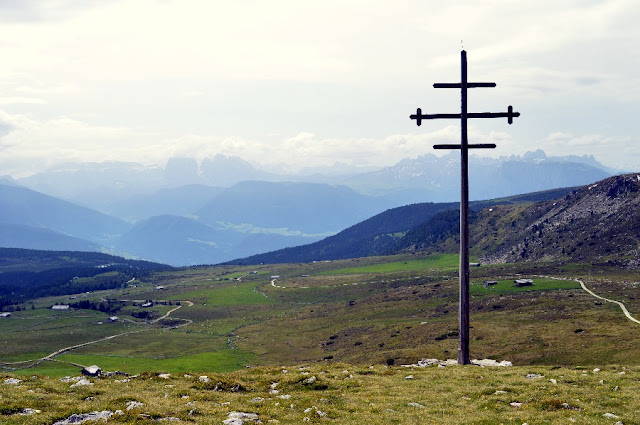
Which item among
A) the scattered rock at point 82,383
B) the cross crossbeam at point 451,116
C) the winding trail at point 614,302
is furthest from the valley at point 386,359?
the cross crossbeam at point 451,116

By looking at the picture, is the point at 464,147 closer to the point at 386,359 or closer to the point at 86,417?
the point at 86,417

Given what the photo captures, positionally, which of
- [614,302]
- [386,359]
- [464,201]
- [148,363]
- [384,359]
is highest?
[464,201]

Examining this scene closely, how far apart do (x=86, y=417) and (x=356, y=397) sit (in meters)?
13.6

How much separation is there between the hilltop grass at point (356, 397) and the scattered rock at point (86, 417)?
0.54m

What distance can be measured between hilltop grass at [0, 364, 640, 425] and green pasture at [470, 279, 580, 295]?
115m

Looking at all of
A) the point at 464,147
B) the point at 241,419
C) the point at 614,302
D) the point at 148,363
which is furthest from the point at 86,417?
the point at 148,363

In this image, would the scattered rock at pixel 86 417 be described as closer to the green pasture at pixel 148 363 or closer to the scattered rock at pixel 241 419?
the scattered rock at pixel 241 419

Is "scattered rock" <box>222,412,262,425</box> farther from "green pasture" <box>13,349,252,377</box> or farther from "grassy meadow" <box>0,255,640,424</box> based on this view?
"green pasture" <box>13,349,252,377</box>

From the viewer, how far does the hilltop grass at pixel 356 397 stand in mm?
25594

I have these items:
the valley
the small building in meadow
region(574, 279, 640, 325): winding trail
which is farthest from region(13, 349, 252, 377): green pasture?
the small building in meadow

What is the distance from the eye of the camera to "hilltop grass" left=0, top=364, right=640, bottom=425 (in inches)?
1008

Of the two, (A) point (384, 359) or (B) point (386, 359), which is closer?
(B) point (386, 359)

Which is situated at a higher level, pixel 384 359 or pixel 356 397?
pixel 356 397

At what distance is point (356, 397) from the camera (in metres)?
30.7
